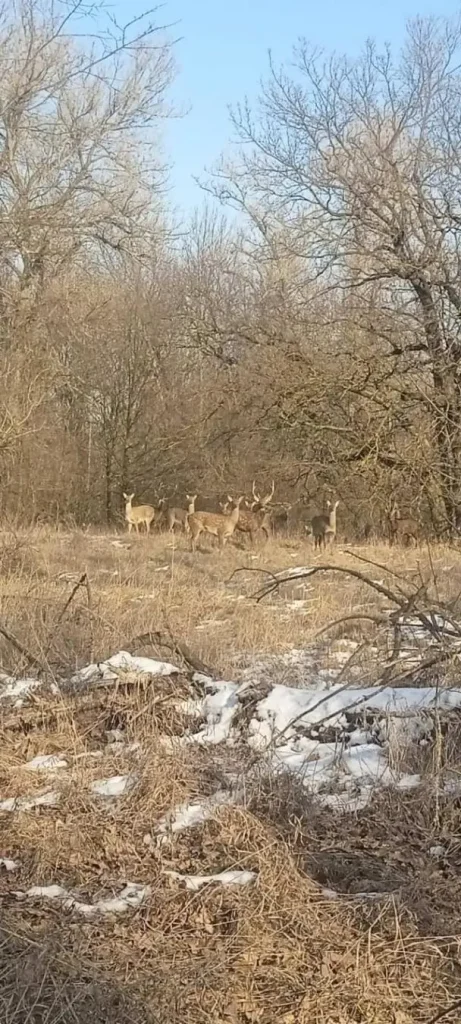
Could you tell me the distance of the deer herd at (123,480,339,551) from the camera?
18.1 meters

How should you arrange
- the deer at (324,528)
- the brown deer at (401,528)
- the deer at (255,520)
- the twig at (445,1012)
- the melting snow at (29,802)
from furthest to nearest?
the deer at (255,520)
the brown deer at (401,528)
the deer at (324,528)
the melting snow at (29,802)
the twig at (445,1012)

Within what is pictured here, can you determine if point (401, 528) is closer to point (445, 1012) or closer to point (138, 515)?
point (138, 515)

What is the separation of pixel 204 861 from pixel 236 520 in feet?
47.9

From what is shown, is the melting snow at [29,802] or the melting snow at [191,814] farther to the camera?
the melting snow at [29,802]

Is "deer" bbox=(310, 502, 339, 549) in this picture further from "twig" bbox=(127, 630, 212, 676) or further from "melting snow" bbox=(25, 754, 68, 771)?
"melting snow" bbox=(25, 754, 68, 771)

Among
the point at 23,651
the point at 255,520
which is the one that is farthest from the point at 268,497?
the point at 23,651

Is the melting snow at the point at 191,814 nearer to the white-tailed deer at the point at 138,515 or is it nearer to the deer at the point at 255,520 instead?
the deer at the point at 255,520

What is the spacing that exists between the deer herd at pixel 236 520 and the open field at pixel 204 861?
1122cm

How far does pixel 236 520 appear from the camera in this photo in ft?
61.0

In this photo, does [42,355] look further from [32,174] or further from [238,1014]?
[238,1014]

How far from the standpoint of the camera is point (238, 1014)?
311cm

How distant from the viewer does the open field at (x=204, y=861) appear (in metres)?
3.20

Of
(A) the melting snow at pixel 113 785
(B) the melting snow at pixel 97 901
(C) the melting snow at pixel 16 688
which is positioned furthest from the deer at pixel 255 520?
(B) the melting snow at pixel 97 901

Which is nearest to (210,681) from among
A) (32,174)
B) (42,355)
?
(32,174)
